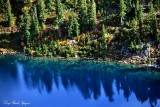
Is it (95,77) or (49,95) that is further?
(95,77)

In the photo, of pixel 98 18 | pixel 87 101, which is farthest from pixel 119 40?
pixel 87 101

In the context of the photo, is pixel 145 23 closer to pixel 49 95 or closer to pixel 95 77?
pixel 95 77

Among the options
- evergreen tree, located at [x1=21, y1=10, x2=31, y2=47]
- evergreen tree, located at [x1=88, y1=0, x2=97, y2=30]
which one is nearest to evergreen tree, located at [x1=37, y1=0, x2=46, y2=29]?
evergreen tree, located at [x1=21, y1=10, x2=31, y2=47]

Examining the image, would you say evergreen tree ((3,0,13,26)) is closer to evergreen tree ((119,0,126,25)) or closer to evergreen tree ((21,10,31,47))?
evergreen tree ((21,10,31,47))

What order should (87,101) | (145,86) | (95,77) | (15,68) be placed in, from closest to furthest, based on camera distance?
(87,101) < (145,86) < (95,77) < (15,68)

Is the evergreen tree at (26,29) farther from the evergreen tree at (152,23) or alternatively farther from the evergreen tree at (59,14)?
the evergreen tree at (152,23)

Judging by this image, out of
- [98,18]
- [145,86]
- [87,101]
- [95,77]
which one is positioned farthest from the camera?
[98,18]

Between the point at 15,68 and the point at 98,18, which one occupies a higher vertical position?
the point at 98,18

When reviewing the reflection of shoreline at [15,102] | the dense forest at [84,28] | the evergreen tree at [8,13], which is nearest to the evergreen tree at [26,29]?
the dense forest at [84,28]
